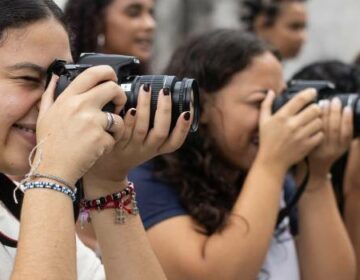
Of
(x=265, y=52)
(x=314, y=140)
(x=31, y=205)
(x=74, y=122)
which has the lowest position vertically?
(x=31, y=205)

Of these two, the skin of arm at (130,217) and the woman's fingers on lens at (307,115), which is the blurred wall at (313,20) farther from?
the skin of arm at (130,217)

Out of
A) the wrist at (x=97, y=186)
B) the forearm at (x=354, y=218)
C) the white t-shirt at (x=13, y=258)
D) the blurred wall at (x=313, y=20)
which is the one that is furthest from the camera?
the blurred wall at (x=313, y=20)

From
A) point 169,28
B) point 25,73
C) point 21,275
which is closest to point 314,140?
point 25,73

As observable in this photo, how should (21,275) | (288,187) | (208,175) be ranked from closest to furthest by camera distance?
1. (21,275)
2. (208,175)
3. (288,187)

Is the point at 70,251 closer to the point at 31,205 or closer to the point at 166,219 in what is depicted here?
the point at 31,205

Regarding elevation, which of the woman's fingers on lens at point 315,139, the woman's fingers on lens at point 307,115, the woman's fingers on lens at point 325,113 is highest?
the woman's fingers on lens at point 325,113

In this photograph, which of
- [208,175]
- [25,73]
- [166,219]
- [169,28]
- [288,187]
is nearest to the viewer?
[25,73]

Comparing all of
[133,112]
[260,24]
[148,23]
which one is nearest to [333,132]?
[133,112]

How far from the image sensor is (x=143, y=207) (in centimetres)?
207

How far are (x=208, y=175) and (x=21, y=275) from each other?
3.29 feet

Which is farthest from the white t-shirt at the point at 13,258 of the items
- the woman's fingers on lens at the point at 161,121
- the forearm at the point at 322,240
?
the forearm at the point at 322,240

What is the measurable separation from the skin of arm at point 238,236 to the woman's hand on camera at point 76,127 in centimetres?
66

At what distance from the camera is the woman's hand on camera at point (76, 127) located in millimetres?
1316

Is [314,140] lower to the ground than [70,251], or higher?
higher
